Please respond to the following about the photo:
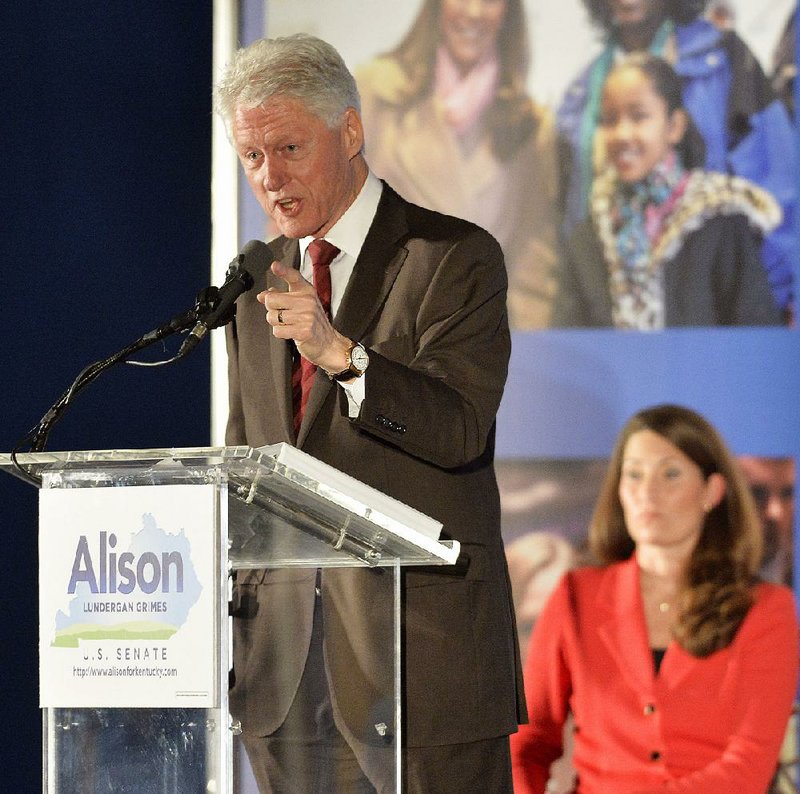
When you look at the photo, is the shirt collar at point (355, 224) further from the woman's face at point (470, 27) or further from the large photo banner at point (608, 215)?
the woman's face at point (470, 27)

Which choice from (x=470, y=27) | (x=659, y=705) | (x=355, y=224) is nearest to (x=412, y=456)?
(x=355, y=224)

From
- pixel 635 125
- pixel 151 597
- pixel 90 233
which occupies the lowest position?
pixel 151 597

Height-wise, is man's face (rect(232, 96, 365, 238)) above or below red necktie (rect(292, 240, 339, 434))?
above

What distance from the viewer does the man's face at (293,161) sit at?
233cm

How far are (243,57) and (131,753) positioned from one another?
1240 mm

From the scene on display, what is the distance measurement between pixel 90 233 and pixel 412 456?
161 cm

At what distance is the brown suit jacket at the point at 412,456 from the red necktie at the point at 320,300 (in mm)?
20

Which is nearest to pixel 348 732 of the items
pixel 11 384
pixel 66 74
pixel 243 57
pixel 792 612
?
pixel 243 57

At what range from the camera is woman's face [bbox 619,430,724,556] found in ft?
11.3

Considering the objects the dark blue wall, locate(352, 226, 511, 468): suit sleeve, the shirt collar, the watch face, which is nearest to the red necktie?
the shirt collar

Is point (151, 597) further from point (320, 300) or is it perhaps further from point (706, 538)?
point (706, 538)

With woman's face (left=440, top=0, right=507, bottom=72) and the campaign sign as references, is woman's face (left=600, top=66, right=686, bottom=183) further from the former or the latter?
the campaign sign

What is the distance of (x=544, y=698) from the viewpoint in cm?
343

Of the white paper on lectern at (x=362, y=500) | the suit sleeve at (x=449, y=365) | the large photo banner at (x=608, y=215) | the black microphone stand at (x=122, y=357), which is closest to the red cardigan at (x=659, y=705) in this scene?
the large photo banner at (x=608, y=215)
